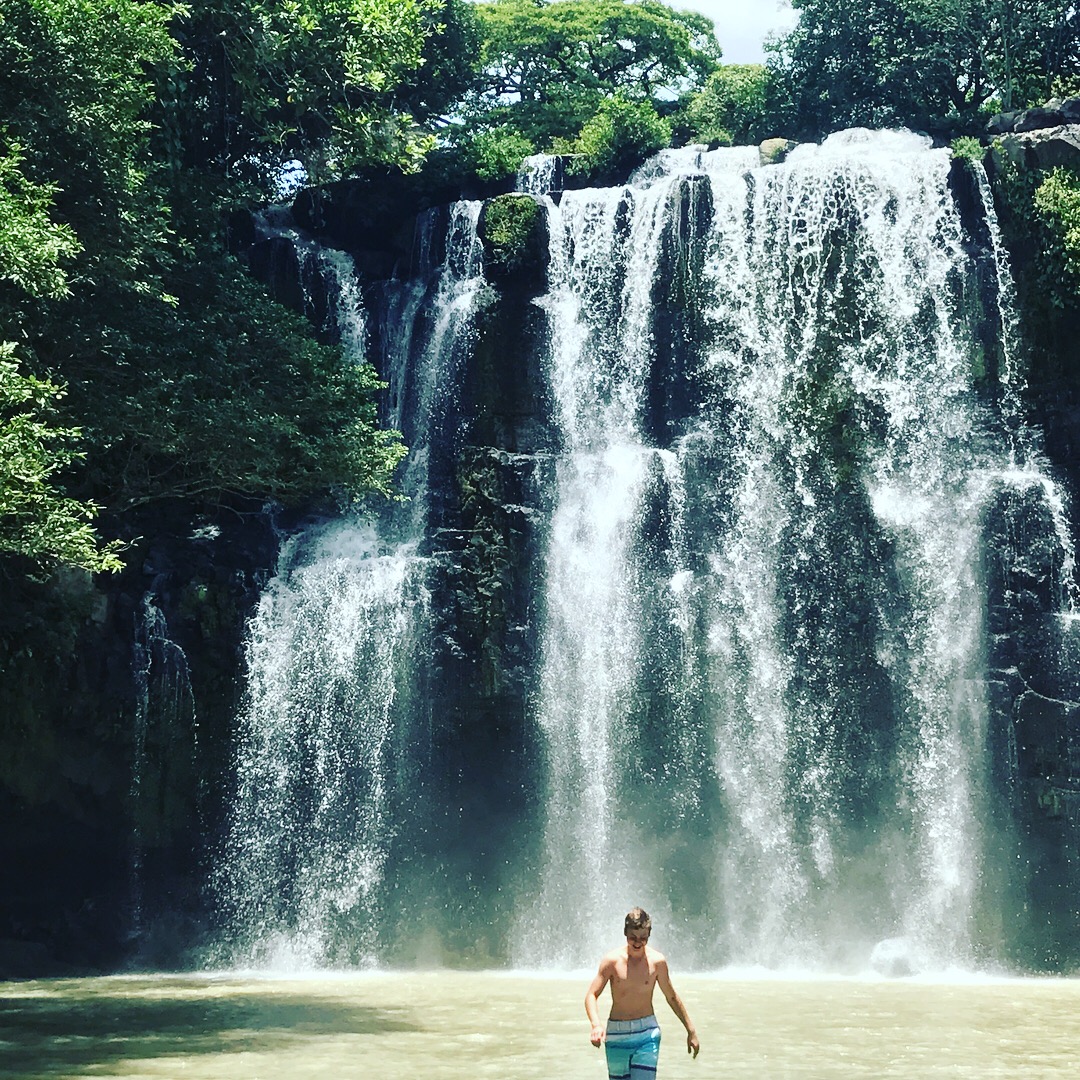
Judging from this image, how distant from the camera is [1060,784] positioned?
74.3 feet

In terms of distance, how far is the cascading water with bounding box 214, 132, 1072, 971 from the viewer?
2298 centimetres

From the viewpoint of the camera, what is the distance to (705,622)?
24.3 m

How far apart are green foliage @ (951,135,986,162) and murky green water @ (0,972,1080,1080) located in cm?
1466

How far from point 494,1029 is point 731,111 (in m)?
27.0

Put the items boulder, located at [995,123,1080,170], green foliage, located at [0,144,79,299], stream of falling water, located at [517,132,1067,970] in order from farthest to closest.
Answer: boulder, located at [995,123,1080,170], stream of falling water, located at [517,132,1067,970], green foliage, located at [0,144,79,299]

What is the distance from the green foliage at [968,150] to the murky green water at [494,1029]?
14.7 m

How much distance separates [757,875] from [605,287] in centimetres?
1101

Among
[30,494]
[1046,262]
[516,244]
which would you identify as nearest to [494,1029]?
[30,494]

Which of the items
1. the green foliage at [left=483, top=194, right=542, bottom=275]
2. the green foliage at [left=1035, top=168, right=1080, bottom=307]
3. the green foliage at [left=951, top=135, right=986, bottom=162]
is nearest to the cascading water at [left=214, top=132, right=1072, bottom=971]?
the green foliage at [left=483, top=194, right=542, bottom=275]

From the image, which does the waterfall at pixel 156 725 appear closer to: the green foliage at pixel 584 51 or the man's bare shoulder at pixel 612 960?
the man's bare shoulder at pixel 612 960

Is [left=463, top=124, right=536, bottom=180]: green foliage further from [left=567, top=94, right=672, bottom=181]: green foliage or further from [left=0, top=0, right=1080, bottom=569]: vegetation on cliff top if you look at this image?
[left=567, top=94, right=672, bottom=181]: green foliage

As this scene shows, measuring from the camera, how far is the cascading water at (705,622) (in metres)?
23.0

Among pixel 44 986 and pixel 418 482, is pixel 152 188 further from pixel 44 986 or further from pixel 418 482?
pixel 44 986

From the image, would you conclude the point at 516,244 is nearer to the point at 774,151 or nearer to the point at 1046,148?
the point at 774,151
